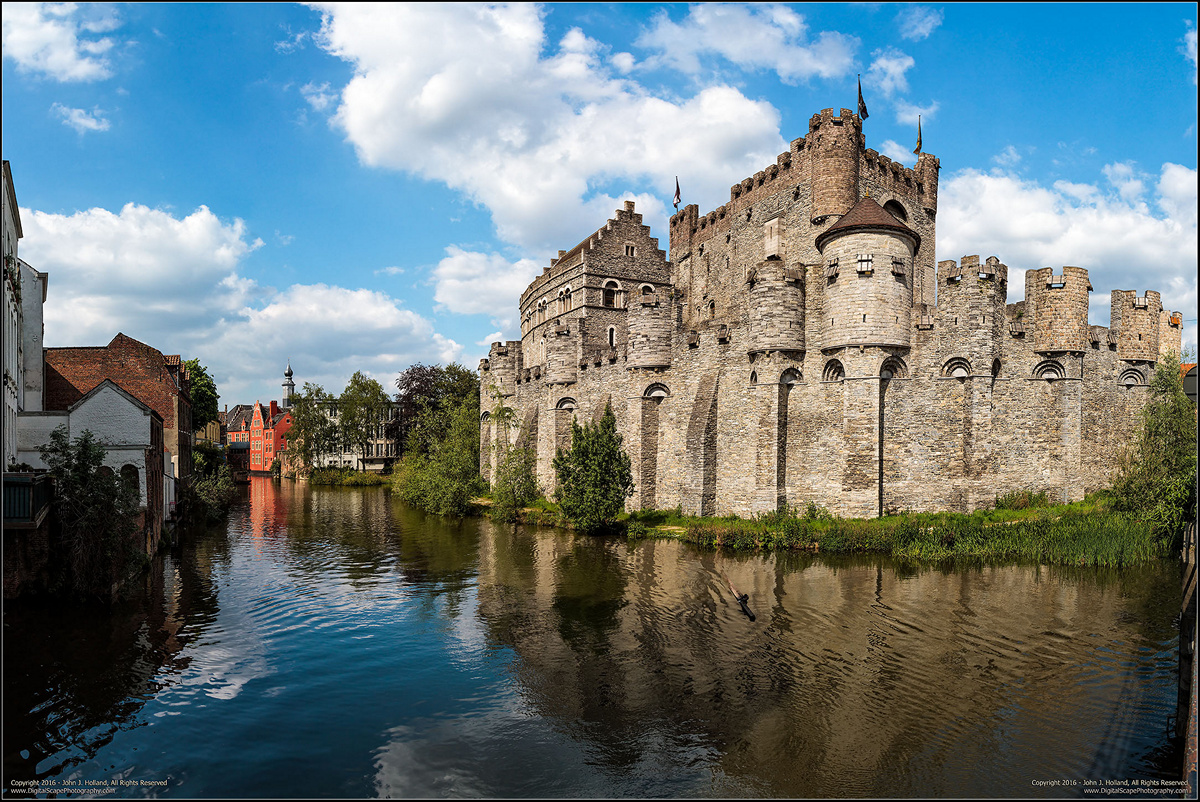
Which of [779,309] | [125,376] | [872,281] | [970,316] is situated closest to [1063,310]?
[970,316]

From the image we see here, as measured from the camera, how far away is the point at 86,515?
14.9 metres

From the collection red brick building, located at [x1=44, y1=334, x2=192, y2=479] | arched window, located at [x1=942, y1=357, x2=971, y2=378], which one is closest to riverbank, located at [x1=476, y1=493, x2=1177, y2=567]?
arched window, located at [x1=942, y1=357, x2=971, y2=378]

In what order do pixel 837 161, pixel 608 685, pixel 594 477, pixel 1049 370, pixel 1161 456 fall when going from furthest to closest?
pixel 837 161 → pixel 594 477 → pixel 1049 370 → pixel 1161 456 → pixel 608 685

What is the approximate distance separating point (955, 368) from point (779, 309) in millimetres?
6887

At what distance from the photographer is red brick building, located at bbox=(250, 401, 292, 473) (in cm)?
7742

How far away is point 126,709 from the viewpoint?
10.9 metres

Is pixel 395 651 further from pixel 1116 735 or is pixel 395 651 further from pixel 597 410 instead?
pixel 597 410

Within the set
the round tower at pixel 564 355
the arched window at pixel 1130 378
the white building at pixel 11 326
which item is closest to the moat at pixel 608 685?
the white building at pixel 11 326

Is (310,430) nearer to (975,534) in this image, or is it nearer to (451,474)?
(451,474)

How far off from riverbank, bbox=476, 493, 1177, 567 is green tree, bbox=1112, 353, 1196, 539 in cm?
83

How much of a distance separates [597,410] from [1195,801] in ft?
89.8

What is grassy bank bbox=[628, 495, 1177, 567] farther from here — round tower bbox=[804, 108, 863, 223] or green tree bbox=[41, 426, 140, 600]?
green tree bbox=[41, 426, 140, 600]

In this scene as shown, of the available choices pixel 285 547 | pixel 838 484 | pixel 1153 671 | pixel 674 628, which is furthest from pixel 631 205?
pixel 1153 671

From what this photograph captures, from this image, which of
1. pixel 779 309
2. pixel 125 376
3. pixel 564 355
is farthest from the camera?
pixel 564 355
